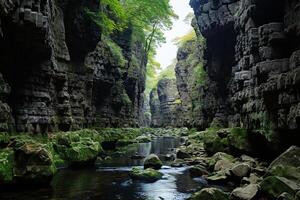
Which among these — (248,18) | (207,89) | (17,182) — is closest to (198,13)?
(207,89)

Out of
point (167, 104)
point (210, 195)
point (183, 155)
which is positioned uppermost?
point (167, 104)

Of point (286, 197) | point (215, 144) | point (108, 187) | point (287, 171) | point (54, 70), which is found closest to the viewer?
point (286, 197)

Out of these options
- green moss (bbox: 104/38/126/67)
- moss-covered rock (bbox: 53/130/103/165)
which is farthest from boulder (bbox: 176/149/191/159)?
green moss (bbox: 104/38/126/67)

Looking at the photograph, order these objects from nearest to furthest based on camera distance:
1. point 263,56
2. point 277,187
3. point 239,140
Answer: point 277,187
point 263,56
point 239,140

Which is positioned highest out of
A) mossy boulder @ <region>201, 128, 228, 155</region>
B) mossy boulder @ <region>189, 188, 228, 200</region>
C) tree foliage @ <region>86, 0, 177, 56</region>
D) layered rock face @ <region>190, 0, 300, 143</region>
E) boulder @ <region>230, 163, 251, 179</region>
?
tree foliage @ <region>86, 0, 177, 56</region>

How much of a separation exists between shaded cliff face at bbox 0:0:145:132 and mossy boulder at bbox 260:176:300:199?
33.2 ft

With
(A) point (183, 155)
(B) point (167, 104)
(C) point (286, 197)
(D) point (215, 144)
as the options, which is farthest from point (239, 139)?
(B) point (167, 104)

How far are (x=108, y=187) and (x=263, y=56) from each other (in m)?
9.45

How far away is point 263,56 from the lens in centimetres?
1564

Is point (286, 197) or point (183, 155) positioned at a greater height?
point (183, 155)

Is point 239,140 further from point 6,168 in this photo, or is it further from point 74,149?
point 6,168

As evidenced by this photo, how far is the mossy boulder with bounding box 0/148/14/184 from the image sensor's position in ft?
32.8

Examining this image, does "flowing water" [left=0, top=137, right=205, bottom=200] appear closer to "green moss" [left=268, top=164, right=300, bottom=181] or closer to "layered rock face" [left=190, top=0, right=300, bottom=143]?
"green moss" [left=268, top=164, right=300, bottom=181]

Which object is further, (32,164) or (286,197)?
(32,164)
